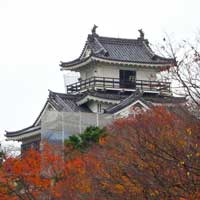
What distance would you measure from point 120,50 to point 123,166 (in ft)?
92.9

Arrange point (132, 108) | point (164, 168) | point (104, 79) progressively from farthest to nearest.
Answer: point (104, 79) → point (132, 108) → point (164, 168)

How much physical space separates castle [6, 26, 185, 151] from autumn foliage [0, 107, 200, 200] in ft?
32.5

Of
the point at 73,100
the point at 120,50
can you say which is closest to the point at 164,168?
the point at 73,100

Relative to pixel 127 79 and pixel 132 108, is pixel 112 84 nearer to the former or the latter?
pixel 127 79

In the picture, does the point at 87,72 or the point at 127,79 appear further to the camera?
the point at 87,72

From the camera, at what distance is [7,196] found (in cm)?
2930

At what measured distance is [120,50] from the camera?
43906 millimetres

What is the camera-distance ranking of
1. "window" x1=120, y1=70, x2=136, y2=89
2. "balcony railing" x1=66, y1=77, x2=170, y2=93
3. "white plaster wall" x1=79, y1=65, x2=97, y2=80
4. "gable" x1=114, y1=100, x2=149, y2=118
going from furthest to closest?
"white plaster wall" x1=79, y1=65, x2=97, y2=80
"window" x1=120, y1=70, x2=136, y2=89
"balcony railing" x1=66, y1=77, x2=170, y2=93
"gable" x1=114, y1=100, x2=149, y2=118

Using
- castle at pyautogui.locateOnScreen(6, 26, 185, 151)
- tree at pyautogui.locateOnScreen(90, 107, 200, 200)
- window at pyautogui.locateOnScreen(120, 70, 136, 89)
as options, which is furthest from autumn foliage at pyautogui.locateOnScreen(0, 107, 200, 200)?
window at pyautogui.locateOnScreen(120, 70, 136, 89)

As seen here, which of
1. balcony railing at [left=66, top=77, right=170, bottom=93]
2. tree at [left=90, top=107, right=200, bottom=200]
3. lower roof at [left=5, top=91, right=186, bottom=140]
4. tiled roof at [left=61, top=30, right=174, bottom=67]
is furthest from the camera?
tiled roof at [left=61, top=30, right=174, bottom=67]

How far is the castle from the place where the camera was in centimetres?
4047

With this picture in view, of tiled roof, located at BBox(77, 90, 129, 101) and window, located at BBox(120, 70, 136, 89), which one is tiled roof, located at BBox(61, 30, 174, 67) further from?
tiled roof, located at BBox(77, 90, 129, 101)

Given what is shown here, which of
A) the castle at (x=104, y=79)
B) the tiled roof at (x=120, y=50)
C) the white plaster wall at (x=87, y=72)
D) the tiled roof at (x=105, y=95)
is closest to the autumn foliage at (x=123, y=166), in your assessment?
the tiled roof at (x=105, y=95)

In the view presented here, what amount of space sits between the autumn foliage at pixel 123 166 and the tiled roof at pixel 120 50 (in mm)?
13350
